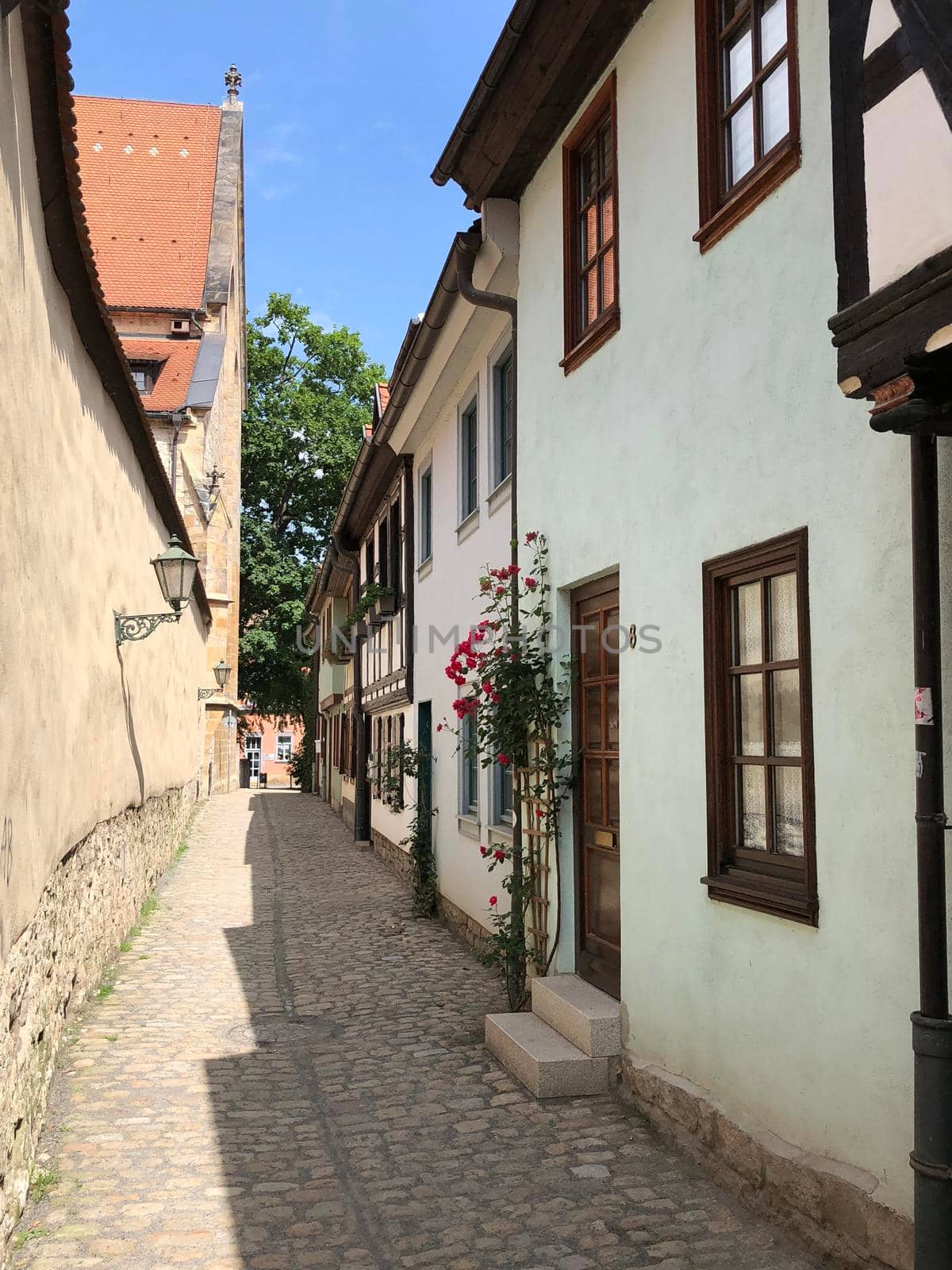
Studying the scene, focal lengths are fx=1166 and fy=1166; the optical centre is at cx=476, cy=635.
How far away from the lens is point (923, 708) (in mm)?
3254

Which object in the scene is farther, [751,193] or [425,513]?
[425,513]

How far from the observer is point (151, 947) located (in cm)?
989

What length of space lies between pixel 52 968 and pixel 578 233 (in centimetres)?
498

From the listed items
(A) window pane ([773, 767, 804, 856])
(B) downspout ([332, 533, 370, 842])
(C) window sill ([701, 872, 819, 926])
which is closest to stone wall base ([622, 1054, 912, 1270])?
(C) window sill ([701, 872, 819, 926])

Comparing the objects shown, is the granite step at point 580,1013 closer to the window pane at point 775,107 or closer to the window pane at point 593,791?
the window pane at point 593,791

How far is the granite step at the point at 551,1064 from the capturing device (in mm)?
5684

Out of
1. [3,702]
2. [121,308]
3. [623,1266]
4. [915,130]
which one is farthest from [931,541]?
[121,308]

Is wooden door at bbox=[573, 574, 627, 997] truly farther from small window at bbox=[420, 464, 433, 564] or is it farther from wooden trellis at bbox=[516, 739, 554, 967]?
small window at bbox=[420, 464, 433, 564]

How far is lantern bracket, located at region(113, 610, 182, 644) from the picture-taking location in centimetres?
849

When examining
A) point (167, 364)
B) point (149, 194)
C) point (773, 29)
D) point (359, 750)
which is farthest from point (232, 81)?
A: point (773, 29)

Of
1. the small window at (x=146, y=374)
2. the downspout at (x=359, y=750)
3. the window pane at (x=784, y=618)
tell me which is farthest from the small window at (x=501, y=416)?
the small window at (x=146, y=374)

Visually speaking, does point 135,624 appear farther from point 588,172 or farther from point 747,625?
point 747,625

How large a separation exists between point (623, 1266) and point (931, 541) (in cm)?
259

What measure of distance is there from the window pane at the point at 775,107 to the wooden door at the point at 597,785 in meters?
2.38
